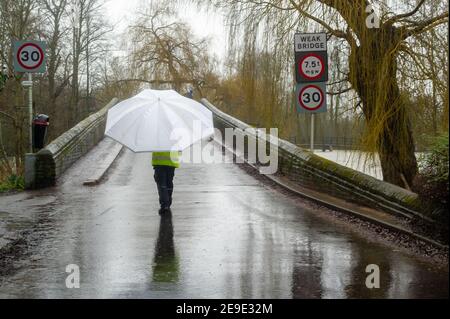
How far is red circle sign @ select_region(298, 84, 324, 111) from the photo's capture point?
1266cm

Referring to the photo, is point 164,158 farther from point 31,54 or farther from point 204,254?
point 31,54

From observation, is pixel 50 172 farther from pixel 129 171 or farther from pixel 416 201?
pixel 416 201

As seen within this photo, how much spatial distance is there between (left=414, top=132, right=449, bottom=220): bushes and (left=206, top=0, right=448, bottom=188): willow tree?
2.53 m

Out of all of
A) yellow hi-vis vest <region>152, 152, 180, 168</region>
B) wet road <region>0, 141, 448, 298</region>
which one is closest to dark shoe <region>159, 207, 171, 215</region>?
wet road <region>0, 141, 448, 298</region>

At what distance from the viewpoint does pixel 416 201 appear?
9.05 metres

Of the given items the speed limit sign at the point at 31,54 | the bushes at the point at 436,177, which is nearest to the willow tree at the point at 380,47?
the bushes at the point at 436,177

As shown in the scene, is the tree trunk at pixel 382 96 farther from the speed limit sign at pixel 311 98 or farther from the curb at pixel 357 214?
the curb at pixel 357 214

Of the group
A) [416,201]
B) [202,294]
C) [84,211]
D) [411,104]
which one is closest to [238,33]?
[411,104]

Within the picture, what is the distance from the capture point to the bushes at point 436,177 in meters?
7.84

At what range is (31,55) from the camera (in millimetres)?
15250

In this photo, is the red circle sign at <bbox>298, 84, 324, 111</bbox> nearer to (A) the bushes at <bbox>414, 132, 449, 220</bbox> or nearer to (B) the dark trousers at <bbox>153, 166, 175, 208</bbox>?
(B) the dark trousers at <bbox>153, 166, 175, 208</bbox>

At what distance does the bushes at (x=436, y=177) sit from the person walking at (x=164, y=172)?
14.3 feet
